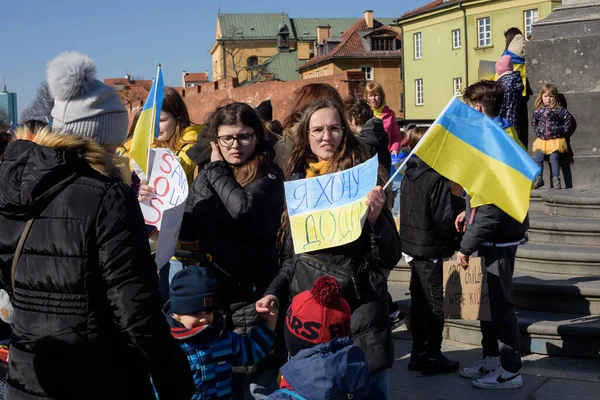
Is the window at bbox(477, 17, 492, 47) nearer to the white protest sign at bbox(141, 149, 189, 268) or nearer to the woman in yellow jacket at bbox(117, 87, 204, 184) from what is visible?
the woman in yellow jacket at bbox(117, 87, 204, 184)

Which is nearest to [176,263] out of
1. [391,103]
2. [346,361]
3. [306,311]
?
[306,311]

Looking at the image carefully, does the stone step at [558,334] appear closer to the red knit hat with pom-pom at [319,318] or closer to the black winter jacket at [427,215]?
the black winter jacket at [427,215]

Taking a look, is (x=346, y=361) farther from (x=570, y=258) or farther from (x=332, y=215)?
(x=570, y=258)

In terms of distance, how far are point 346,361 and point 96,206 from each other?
1.01 m

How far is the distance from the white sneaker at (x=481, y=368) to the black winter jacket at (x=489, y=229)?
0.71m

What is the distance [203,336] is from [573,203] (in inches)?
204

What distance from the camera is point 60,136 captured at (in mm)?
2578

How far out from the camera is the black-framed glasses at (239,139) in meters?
4.16

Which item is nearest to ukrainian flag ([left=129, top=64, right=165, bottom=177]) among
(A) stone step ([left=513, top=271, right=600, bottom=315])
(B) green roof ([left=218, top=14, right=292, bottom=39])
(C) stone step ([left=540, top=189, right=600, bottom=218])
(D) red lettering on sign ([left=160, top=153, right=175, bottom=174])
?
(D) red lettering on sign ([left=160, top=153, right=175, bottom=174])

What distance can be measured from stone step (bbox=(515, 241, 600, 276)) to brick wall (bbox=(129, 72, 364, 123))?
75.3 feet

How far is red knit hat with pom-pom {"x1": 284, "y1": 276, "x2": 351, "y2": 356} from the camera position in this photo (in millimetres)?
3104

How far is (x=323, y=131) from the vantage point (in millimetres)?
3885

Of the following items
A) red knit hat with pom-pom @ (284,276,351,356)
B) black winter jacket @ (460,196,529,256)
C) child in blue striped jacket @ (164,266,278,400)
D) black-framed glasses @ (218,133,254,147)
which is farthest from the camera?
black winter jacket @ (460,196,529,256)

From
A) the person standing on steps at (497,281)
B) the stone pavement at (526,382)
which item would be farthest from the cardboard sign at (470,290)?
the stone pavement at (526,382)
